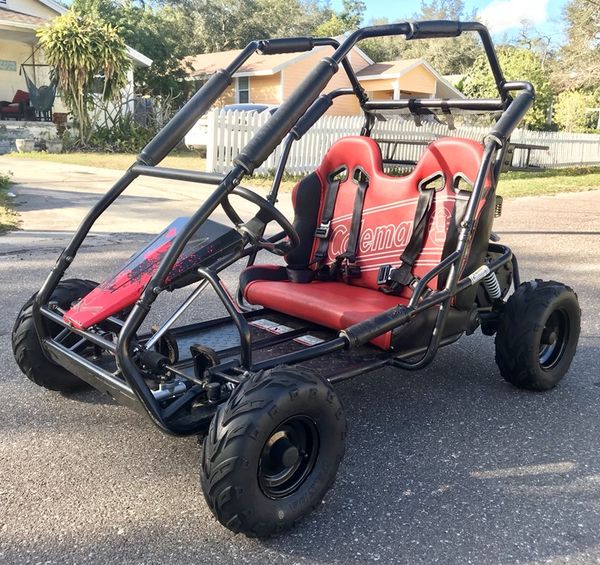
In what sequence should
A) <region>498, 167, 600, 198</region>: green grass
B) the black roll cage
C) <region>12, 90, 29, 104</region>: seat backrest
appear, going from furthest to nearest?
1. <region>12, 90, 29, 104</region>: seat backrest
2. <region>498, 167, 600, 198</region>: green grass
3. the black roll cage

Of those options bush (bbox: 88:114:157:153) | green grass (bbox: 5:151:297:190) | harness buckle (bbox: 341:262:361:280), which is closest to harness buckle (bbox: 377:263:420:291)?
harness buckle (bbox: 341:262:361:280)

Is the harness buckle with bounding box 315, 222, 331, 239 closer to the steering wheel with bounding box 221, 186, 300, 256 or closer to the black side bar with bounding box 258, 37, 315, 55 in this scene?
the black side bar with bounding box 258, 37, 315, 55

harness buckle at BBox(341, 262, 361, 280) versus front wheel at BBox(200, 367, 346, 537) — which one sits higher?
harness buckle at BBox(341, 262, 361, 280)

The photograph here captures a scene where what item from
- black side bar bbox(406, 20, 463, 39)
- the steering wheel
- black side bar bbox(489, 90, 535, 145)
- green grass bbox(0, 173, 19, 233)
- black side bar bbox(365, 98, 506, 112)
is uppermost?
black side bar bbox(406, 20, 463, 39)

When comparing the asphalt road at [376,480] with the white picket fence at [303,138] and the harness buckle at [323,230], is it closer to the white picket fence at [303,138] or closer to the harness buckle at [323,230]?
the harness buckle at [323,230]

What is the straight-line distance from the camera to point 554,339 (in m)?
3.53

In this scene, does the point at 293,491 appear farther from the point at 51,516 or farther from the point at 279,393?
the point at 51,516

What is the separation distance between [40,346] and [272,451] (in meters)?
1.30

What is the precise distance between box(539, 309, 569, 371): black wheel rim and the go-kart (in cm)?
1

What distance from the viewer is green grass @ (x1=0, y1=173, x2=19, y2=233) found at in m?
7.20

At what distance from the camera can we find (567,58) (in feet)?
82.1

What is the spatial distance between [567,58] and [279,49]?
82.8 feet

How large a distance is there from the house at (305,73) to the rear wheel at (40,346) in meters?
21.6

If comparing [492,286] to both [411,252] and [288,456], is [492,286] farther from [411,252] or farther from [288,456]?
[288,456]
